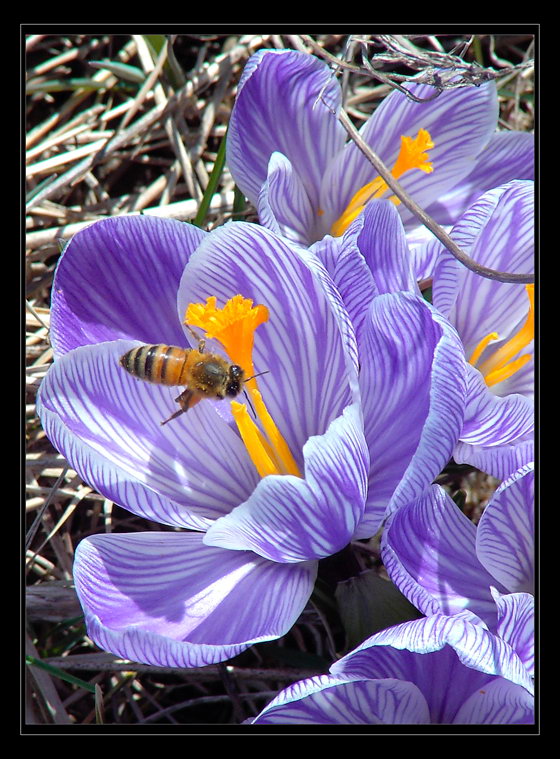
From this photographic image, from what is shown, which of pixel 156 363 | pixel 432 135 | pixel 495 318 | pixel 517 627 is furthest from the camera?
pixel 432 135

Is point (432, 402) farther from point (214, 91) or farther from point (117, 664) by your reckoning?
point (214, 91)

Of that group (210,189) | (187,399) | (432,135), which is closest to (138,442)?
(187,399)

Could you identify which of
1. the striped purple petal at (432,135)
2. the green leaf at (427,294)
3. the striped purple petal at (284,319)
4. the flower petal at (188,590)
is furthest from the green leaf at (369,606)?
the striped purple petal at (432,135)

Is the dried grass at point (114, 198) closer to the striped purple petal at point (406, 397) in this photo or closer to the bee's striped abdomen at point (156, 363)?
the striped purple petal at point (406, 397)

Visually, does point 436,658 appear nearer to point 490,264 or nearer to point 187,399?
point 187,399
